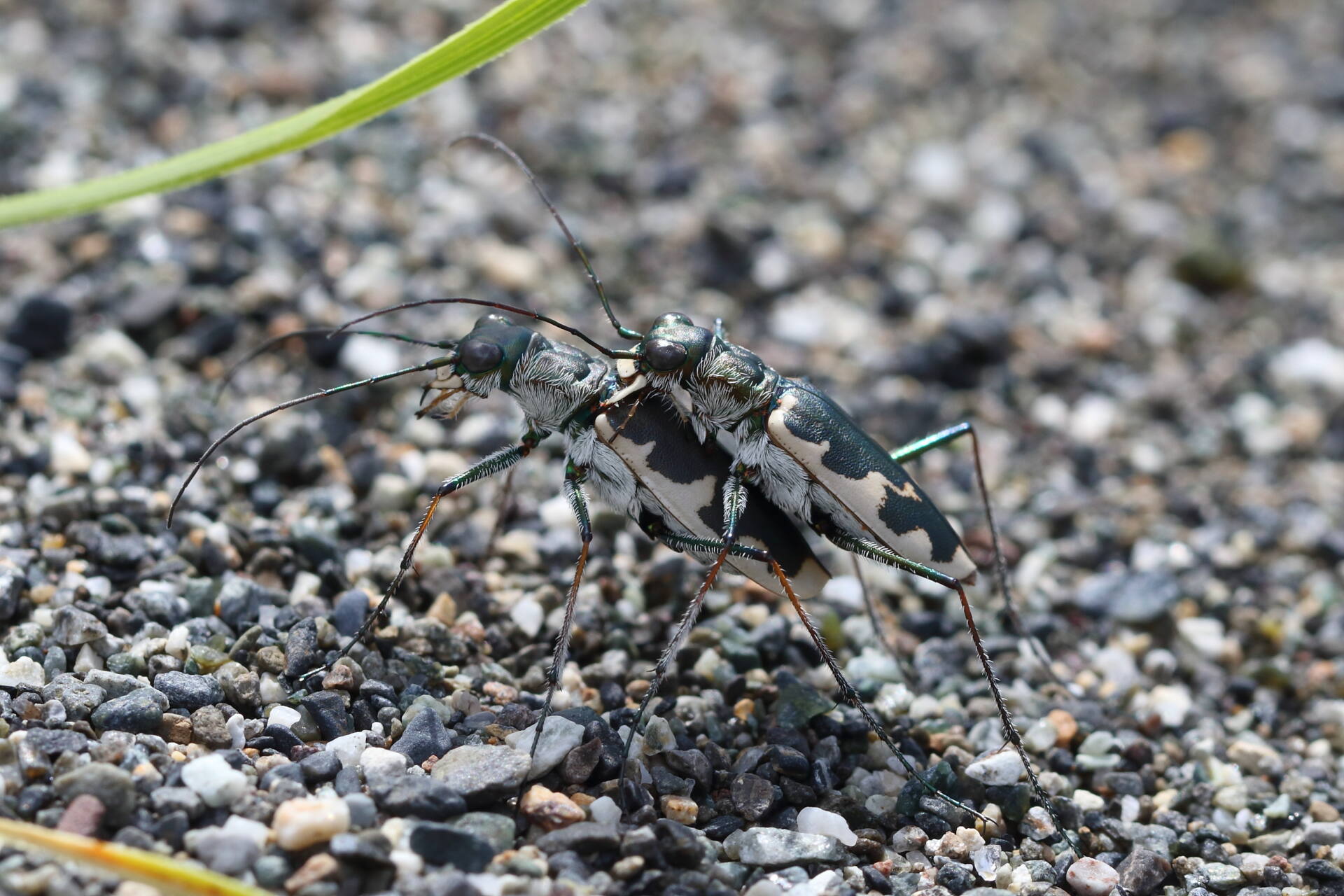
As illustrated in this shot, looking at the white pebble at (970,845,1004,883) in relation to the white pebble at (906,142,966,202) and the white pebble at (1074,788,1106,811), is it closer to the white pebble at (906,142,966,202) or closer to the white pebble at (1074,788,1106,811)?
the white pebble at (1074,788,1106,811)

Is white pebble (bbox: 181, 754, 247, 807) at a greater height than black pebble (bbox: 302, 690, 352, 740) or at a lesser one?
lesser

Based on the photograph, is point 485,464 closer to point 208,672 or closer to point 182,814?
point 208,672

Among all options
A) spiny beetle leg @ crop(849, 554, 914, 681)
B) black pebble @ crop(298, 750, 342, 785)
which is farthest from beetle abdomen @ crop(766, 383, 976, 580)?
black pebble @ crop(298, 750, 342, 785)

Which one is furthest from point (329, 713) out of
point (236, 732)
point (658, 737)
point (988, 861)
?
point (988, 861)

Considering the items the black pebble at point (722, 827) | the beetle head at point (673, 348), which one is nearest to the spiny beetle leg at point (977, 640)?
the beetle head at point (673, 348)

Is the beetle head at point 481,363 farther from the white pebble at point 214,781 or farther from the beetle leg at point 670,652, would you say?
the white pebble at point 214,781

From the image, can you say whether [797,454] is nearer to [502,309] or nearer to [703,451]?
[703,451]

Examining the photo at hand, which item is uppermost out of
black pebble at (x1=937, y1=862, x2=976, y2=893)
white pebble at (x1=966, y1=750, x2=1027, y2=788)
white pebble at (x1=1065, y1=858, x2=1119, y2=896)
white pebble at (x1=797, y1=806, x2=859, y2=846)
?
white pebble at (x1=966, y1=750, x2=1027, y2=788)

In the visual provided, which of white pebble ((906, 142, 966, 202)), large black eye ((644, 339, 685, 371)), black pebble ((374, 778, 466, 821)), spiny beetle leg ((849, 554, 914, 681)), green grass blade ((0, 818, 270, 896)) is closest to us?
green grass blade ((0, 818, 270, 896))
